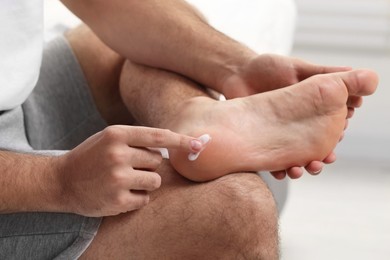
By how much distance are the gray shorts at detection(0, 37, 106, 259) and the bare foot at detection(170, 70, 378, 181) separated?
7.2 inches

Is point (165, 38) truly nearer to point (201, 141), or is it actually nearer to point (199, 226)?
point (201, 141)

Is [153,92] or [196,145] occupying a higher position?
[196,145]

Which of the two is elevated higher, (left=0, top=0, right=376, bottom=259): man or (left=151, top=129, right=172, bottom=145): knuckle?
(left=151, top=129, right=172, bottom=145): knuckle

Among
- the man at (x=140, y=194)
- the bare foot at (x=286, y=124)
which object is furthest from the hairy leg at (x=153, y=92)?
the bare foot at (x=286, y=124)

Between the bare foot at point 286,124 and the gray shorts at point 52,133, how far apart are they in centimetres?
18

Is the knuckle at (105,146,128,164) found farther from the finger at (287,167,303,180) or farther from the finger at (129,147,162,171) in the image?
the finger at (287,167,303,180)

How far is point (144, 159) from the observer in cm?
96

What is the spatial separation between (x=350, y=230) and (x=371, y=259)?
0.14 meters

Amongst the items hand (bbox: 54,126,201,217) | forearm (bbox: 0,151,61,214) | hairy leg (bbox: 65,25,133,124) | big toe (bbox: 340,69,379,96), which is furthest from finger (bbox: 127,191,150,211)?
hairy leg (bbox: 65,25,133,124)

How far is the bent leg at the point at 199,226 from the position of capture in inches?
37.6

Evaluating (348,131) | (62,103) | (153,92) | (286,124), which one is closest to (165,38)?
(153,92)

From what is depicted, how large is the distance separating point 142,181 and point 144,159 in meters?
0.03

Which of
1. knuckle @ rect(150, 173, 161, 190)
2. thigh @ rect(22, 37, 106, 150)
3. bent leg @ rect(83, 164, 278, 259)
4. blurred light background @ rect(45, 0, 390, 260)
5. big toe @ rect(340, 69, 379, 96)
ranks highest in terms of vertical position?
big toe @ rect(340, 69, 379, 96)

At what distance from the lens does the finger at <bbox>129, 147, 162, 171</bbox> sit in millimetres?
951
